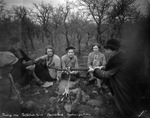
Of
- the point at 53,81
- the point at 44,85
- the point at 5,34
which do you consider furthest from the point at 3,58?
the point at 53,81

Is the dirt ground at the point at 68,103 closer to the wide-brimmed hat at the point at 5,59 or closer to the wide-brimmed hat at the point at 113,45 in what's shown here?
the wide-brimmed hat at the point at 5,59

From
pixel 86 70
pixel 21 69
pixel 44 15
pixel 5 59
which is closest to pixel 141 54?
pixel 86 70

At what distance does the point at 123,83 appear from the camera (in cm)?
104

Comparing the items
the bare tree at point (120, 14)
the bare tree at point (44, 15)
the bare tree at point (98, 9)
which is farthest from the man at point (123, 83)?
the bare tree at point (44, 15)

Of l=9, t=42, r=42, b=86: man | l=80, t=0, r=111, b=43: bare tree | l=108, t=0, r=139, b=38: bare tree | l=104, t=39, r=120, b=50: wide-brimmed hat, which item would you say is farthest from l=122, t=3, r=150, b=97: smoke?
l=9, t=42, r=42, b=86: man

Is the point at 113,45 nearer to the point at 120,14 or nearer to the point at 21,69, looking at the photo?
the point at 120,14

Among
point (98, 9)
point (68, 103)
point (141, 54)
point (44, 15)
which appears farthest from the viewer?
point (44, 15)

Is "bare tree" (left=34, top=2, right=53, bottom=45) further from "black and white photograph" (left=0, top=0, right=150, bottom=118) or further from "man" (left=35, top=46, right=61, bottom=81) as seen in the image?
"man" (left=35, top=46, right=61, bottom=81)

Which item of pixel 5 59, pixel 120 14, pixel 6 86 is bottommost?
pixel 6 86

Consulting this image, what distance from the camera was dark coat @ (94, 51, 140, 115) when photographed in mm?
1017

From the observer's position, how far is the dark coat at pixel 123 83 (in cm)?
102

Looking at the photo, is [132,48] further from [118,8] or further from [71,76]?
[71,76]

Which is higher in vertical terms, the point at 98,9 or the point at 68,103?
the point at 98,9

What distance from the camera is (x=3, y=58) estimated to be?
3.11ft
